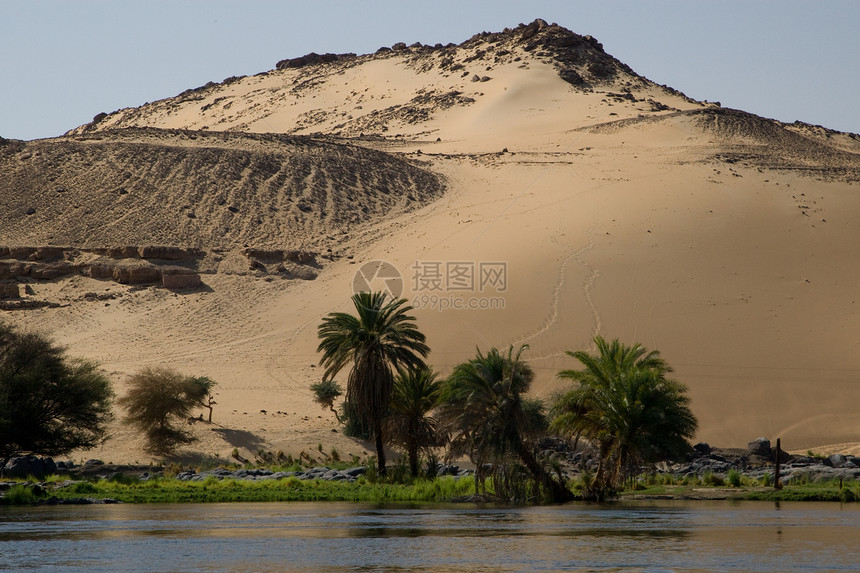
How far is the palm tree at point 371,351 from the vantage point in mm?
28375

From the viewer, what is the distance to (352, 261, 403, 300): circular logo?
50594 mm

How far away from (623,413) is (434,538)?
7877mm

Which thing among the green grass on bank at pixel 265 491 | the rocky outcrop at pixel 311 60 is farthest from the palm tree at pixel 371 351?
the rocky outcrop at pixel 311 60

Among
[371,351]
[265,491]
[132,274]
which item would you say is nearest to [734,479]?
[371,351]

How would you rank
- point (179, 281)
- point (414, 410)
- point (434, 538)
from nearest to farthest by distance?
1. point (434, 538)
2. point (414, 410)
3. point (179, 281)

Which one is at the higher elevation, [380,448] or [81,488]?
[380,448]

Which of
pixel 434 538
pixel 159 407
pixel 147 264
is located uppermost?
pixel 147 264

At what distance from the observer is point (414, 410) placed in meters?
29.4

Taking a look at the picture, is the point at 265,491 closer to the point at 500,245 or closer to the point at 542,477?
the point at 542,477

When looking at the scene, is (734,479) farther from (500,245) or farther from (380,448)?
(500,245)

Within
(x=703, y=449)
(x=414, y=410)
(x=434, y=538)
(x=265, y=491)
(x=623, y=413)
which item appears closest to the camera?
(x=434, y=538)

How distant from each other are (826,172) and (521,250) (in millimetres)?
24434

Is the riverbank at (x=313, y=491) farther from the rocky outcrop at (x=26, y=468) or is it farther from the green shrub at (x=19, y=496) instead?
the rocky outcrop at (x=26, y=468)

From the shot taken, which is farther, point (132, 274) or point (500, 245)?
point (500, 245)
